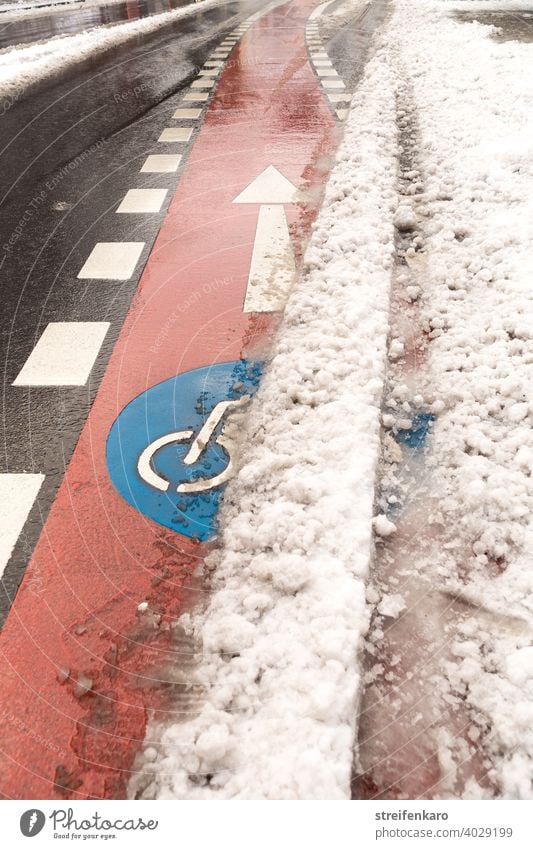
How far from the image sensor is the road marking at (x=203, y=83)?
29.5 feet

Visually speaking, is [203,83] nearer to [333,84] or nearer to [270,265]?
[333,84]

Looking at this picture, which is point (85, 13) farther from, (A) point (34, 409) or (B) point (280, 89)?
(A) point (34, 409)

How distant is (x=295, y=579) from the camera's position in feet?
7.18

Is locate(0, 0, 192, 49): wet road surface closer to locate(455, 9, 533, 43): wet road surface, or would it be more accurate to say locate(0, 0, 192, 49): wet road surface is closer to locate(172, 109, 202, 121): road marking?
locate(172, 109, 202, 121): road marking

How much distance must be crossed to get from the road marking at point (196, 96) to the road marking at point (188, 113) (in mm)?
547

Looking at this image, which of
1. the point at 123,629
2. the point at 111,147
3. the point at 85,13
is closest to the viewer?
the point at 123,629

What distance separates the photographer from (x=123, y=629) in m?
2.20

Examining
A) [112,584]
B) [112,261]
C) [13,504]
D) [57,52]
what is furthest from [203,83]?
[112,584]

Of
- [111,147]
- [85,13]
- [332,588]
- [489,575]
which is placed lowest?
[489,575]

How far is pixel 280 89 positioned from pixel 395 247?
5551mm

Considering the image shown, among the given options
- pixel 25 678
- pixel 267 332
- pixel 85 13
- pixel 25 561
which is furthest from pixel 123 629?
pixel 85 13

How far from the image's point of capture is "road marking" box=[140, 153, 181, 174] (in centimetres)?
611

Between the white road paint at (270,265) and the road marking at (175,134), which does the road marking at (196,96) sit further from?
the white road paint at (270,265)
